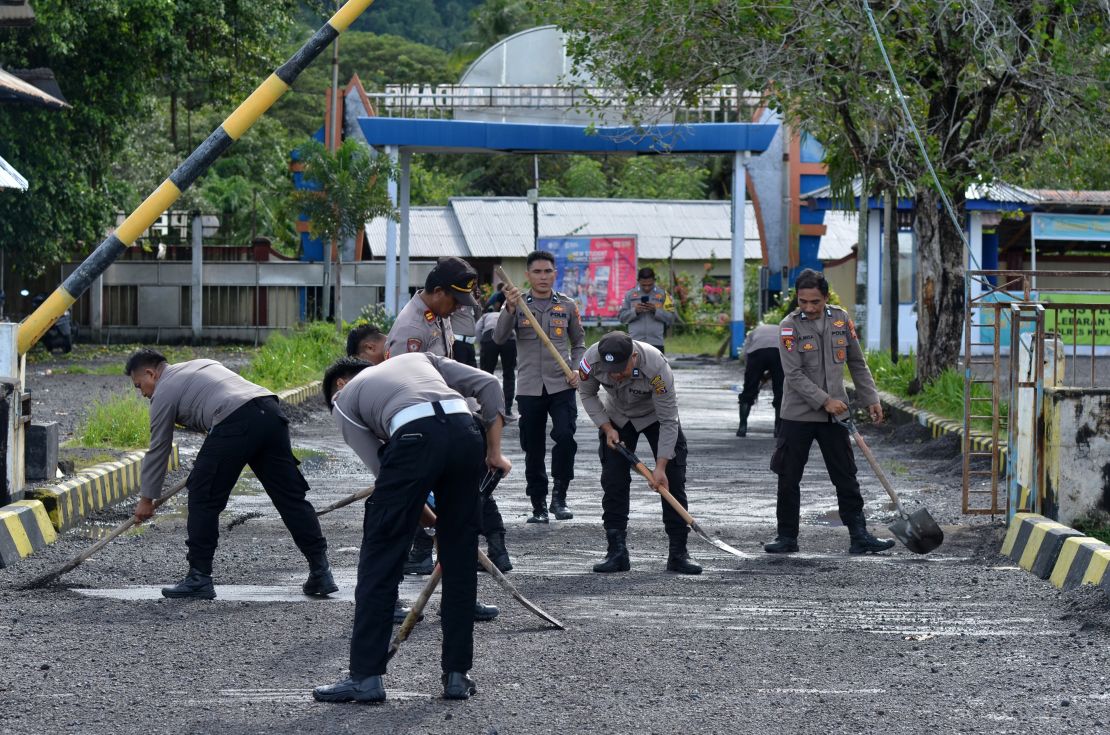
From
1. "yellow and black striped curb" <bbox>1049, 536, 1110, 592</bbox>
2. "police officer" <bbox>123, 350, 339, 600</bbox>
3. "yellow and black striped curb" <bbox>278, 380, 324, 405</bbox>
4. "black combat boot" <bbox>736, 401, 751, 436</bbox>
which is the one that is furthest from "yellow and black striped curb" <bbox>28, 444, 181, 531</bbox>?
"black combat boot" <bbox>736, 401, 751, 436</bbox>

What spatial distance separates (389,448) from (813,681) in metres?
1.86

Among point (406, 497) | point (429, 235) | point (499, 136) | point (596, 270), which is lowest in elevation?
point (406, 497)

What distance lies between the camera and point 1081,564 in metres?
7.92

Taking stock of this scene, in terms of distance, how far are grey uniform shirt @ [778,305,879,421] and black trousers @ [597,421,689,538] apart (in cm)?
100

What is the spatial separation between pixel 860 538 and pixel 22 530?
494 cm

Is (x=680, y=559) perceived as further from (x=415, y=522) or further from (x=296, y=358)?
(x=296, y=358)

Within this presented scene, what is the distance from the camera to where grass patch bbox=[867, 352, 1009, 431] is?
15.1 metres

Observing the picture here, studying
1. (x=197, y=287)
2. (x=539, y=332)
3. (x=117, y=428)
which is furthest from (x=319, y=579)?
(x=197, y=287)

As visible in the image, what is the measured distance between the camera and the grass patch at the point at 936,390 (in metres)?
15.1

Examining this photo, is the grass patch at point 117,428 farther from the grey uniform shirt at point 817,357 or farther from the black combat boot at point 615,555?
the grey uniform shirt at point 817,357

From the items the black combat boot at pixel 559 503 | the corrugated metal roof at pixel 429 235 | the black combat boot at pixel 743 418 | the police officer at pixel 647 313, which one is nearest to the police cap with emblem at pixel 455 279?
the black combat boot at pixel 559 503

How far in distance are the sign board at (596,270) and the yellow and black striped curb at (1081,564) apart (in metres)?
24.8

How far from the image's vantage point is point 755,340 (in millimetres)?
15219

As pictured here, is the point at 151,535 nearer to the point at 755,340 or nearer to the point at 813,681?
the point at 813,681
